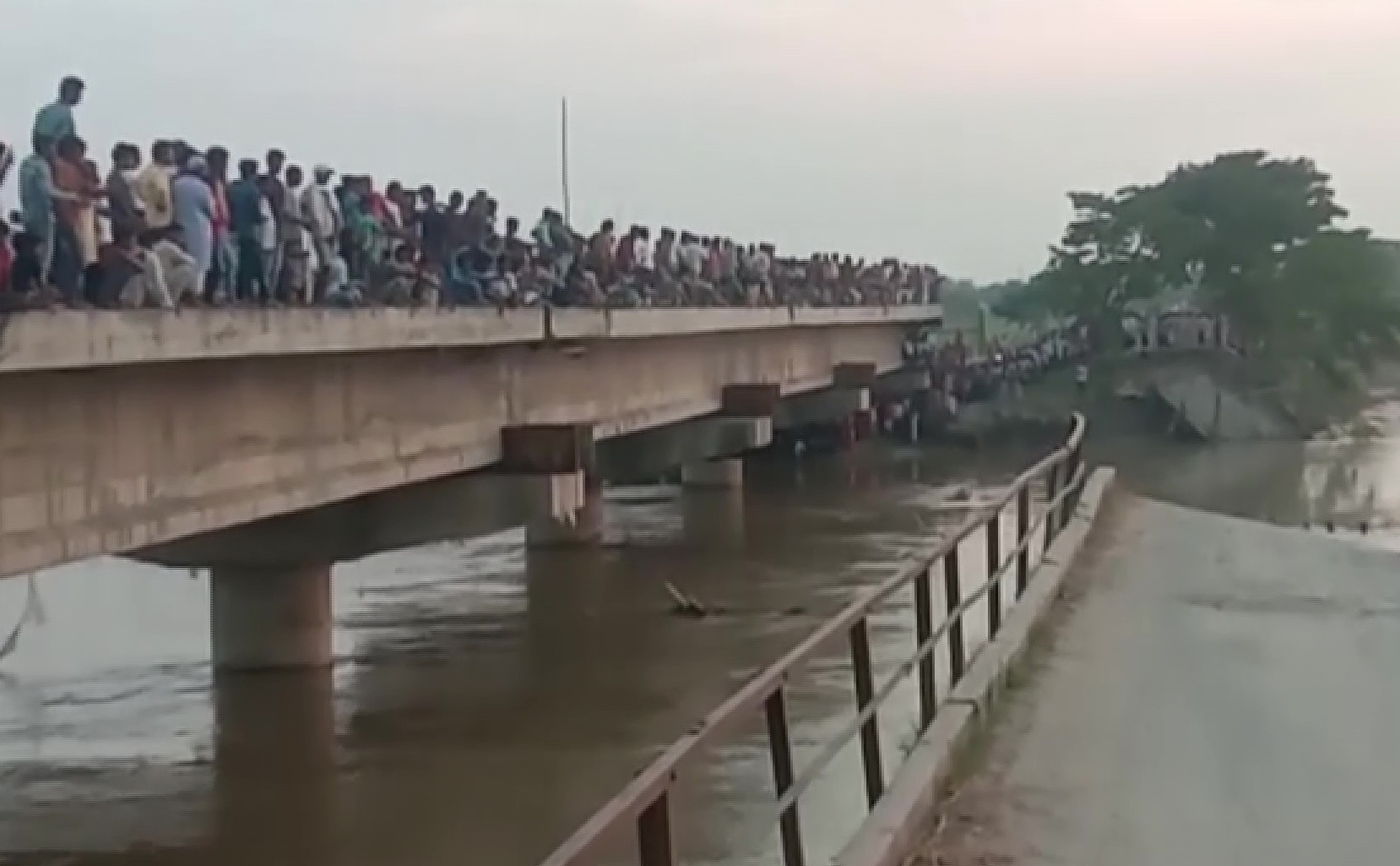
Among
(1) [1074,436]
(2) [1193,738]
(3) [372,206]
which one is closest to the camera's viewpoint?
(2) [1193,738]

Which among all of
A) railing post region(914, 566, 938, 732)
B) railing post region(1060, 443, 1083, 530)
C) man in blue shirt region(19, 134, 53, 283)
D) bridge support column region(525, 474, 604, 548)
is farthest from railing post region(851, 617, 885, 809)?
bridge support column region(525, 474, 604, 548)

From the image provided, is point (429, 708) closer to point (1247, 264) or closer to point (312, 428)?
point (312, 428)

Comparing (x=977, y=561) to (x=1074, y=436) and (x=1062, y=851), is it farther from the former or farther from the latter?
(x=1062, y=851)

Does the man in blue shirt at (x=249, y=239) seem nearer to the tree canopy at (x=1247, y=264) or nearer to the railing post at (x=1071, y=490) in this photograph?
the railing post at (x=1071, y=490)

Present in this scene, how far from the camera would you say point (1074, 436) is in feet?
78.8

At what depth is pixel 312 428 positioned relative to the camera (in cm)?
1798

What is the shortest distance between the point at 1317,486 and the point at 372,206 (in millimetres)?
35242

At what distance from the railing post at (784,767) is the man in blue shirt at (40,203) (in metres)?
7.71

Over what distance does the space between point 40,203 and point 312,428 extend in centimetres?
481

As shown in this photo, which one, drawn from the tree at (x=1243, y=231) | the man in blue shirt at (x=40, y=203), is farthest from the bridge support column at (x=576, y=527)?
the tree at (x=1243, y=231)

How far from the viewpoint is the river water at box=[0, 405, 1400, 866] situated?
48.7 feet

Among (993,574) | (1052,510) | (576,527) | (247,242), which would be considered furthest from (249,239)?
(576,527)

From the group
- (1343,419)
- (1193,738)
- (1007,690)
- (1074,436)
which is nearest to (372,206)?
(1074,436)

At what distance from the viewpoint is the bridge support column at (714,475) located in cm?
4688
